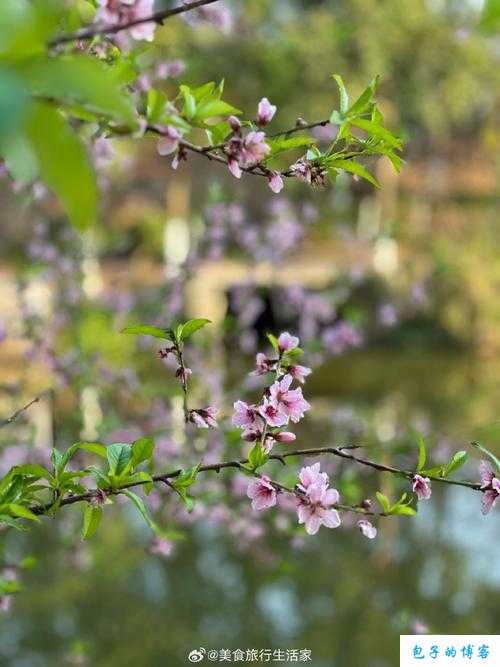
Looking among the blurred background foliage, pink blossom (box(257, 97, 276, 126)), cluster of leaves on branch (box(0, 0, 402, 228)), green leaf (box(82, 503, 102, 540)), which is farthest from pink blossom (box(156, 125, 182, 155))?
green leaf (box(82, 503, 102, 540))

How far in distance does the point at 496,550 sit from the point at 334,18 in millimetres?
7360

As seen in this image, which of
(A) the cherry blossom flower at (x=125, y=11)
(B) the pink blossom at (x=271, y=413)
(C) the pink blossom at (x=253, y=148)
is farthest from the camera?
(B) the pink blossom at (x=271, y=413)

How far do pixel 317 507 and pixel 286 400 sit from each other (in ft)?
0.35

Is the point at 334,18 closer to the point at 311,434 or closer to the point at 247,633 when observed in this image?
the point at 311,434

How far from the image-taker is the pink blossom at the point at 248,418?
923mm

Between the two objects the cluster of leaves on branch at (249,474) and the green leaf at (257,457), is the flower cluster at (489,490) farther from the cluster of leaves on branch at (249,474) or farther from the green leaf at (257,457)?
the green leaf at (257,457)

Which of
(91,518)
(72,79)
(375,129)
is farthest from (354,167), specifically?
(72,79)

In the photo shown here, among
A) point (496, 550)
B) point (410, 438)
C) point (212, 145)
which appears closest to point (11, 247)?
point (496, 550)

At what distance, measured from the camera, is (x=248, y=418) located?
0.93 metres

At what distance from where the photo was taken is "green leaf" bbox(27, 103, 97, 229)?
356mm

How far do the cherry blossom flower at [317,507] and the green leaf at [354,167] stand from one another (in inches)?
10.9

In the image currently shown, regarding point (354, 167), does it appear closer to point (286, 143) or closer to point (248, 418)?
point (286, 143)

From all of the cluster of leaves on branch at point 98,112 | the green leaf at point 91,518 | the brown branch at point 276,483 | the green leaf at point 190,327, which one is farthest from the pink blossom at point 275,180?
the green leaf at point 91,518

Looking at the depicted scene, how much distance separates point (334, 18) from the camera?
10.4 meters
